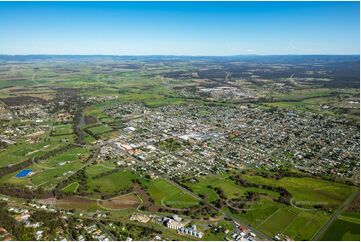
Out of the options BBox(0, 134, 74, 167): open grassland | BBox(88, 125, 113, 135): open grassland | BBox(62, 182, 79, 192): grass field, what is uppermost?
BBox(88, 125, 113, 135): open grassland

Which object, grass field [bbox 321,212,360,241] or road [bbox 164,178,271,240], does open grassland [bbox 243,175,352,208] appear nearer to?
grass field [bbox 321,212,360,241]

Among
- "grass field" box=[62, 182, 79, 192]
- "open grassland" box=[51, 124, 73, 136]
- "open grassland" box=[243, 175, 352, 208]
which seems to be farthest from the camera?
"open grassland" box=[51, 124, 73, 136]

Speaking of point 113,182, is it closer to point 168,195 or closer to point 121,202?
point 121,202

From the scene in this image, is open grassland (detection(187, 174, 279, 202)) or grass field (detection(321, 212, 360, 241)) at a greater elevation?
open grassland (detection(187, 174, 279, 202))

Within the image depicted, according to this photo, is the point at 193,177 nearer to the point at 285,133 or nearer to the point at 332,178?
the point at 332,178

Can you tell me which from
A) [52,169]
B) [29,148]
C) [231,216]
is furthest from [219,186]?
[29,148]

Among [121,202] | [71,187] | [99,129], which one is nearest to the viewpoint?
[121,202]

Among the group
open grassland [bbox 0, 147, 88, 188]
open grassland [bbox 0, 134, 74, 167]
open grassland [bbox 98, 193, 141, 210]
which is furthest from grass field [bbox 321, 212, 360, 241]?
open grassland [bbox 0, 134, 74, 167]

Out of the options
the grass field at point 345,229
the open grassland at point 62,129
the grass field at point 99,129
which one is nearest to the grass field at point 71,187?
the grass field at point 99,129
